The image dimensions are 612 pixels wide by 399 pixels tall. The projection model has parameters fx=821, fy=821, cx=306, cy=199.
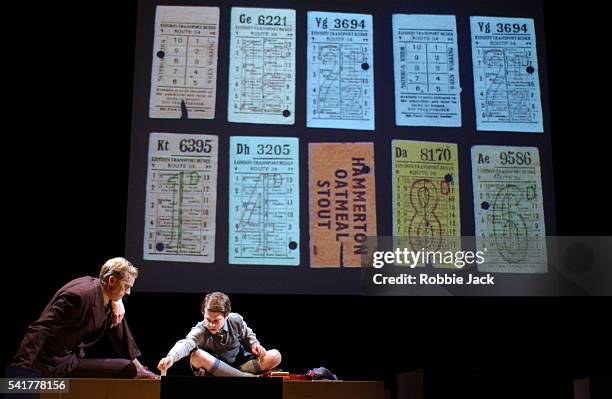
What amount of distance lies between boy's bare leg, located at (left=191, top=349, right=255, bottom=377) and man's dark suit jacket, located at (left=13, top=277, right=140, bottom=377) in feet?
1.57

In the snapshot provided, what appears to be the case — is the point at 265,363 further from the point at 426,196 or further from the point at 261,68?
the point at 261,68

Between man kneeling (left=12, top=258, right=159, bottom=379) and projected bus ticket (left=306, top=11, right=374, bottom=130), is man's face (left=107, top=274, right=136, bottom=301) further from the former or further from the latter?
projected bus ticket (left=306, top=11, right=374, bottom=130)

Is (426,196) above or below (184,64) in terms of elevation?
below

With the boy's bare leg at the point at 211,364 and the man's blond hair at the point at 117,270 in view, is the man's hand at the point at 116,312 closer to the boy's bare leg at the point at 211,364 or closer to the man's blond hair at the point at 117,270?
the man's blond hair at the point at 117,270

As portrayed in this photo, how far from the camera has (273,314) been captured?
4.25 m

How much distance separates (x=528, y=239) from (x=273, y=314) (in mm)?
1393

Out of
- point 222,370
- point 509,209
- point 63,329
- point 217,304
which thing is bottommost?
point 222,370

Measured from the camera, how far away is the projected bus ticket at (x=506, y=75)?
4.45 meters

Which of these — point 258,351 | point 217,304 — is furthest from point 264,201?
point 258,351

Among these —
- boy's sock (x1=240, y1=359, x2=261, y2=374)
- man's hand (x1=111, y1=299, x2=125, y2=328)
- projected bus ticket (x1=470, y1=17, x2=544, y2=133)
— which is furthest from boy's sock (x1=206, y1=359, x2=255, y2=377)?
projected bus ticket (x1=470, y1=17, x2=544, y2=133)

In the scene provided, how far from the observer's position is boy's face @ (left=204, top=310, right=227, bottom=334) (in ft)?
12.4

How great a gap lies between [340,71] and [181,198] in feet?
3.59

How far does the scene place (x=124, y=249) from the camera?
416cm

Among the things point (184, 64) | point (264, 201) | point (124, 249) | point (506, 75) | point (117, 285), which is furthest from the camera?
point (506, 75)
